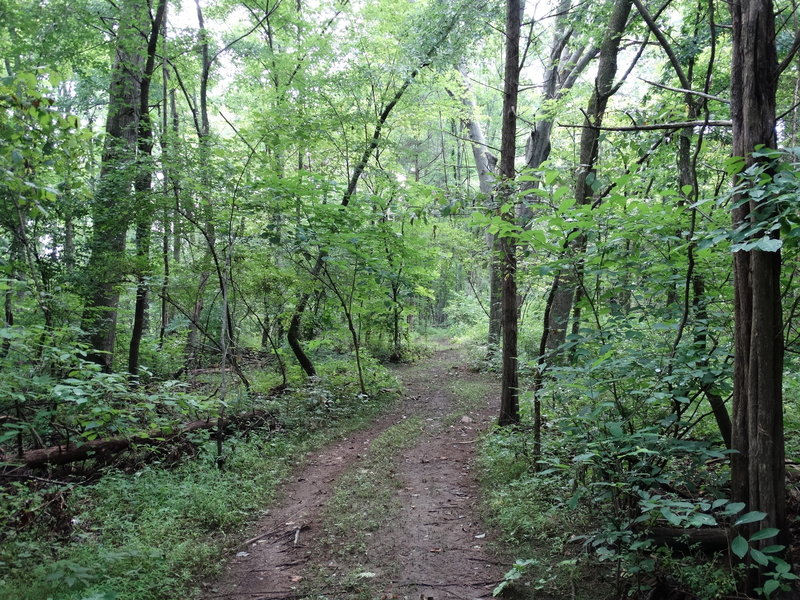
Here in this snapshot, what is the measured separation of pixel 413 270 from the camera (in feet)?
38.4

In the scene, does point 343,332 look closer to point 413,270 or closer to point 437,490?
point 413,270

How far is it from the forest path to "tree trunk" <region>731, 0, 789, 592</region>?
2088mm

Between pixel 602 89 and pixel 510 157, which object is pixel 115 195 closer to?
pixel 510 157

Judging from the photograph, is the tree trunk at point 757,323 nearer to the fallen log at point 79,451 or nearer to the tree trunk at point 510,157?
the tree trunk at point 510,157

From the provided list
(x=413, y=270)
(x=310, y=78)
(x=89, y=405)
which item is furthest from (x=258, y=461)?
(x=310, y=78)

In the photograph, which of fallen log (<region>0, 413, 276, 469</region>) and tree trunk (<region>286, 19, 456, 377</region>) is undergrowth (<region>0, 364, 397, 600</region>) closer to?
fallen log (<region>0, 413, 276, 469</region>)

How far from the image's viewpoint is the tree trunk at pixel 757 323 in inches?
104

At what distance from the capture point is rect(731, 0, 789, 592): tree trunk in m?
2.63

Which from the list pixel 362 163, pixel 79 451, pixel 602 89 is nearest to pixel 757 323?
pixel 602 89

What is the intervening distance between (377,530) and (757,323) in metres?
3.82

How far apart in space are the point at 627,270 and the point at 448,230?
1126 cm

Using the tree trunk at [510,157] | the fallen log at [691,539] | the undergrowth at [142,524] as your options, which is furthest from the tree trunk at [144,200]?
the fallen log at [691,539]

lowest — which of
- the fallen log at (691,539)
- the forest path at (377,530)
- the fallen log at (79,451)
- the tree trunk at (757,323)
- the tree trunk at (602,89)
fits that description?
the forest path at (377,530)

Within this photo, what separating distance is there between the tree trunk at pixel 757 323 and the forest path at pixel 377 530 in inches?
82.2
